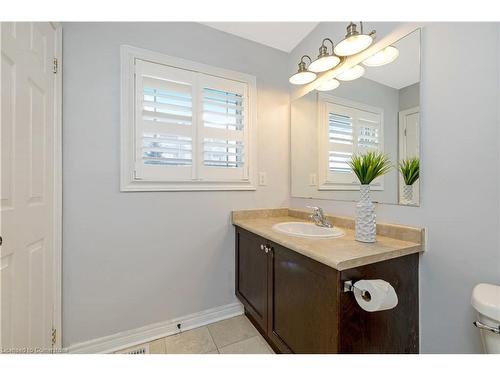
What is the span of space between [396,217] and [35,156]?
75.4 inches

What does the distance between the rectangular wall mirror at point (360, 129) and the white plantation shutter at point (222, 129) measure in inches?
20.5

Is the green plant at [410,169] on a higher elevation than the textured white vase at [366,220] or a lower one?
higher

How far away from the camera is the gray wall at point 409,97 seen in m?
1.08

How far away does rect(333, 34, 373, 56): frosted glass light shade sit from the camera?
1.21 m

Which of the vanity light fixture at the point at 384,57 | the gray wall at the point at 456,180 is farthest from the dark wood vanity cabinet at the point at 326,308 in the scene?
the vanity light fixture at the point at 384,57

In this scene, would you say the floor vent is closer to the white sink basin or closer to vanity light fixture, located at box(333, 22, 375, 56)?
the white sink basin

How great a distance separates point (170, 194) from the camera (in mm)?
1527

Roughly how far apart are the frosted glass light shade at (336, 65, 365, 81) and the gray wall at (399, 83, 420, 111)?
0.31 metres

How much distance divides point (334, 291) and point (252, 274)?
0.75 meters

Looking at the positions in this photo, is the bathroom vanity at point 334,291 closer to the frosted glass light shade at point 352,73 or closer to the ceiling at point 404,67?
the ceiling at point 404,67

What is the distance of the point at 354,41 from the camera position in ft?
4.06

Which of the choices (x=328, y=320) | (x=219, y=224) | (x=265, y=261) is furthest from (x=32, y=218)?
(x=328, y=320)

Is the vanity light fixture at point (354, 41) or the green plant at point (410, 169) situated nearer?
the green plant at point (410, 169)
